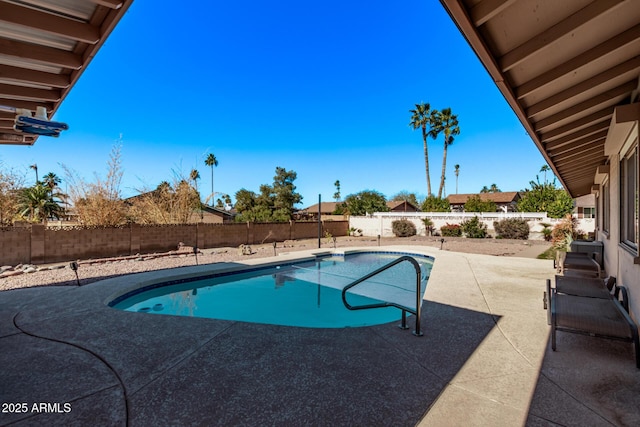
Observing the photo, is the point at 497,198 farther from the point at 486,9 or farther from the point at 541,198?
the point at 486,9

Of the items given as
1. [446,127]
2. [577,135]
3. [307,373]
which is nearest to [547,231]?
[577,135]

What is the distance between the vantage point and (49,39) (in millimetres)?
2402

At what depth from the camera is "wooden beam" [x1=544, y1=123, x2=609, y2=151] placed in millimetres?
4140

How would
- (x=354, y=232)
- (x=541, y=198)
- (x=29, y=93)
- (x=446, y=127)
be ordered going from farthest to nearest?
1. (x=446, y=127)
2. (x=541, y=198)
3. (x=354, y=232)
4. (x=29, y=93)

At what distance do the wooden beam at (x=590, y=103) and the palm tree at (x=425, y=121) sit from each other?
29.3 metres

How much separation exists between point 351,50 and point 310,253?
12721mm

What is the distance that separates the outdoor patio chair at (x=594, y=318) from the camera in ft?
9.39

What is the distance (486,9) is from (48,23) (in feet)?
9.77

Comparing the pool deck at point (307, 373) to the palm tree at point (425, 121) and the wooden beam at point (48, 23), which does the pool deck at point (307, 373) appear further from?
the palm tree at point (425, 121)

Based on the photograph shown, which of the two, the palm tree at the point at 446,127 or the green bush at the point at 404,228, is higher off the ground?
the palm tree at the point at 446,127

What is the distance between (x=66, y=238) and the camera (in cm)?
1041

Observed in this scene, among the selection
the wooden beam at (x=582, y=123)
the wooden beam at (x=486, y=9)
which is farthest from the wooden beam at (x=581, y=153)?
the wooden beam at (x=486, y=9)

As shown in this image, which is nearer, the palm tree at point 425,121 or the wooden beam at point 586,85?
the wooden beam at point 586,85

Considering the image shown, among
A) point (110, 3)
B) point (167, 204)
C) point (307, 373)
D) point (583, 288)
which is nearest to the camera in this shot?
point (110, 3)
